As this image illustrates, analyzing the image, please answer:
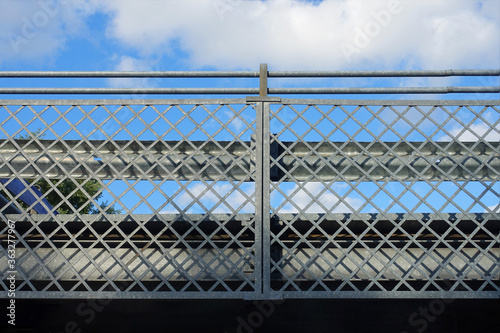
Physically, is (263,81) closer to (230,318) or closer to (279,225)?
(279,225)

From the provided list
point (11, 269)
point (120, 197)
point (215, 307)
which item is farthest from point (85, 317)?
point (120, 197)

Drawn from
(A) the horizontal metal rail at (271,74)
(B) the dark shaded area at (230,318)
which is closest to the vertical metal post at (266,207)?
(A) the horizontal metal rail at (271,74)

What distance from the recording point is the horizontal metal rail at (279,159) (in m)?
5.59

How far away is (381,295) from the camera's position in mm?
5082

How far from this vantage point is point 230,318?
8062 mm

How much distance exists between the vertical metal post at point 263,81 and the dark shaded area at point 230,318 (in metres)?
3.66

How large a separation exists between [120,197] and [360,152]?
9.44 feet

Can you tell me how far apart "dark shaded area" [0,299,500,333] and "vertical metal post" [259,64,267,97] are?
3658 mm

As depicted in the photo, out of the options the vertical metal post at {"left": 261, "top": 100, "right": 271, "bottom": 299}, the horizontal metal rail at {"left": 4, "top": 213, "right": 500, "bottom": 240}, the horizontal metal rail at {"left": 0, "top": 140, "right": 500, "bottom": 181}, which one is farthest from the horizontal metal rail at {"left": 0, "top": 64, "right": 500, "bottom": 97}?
the horizontal metal rail at {"left": 4, "top": 213, "right": 500, "bottom": 240}

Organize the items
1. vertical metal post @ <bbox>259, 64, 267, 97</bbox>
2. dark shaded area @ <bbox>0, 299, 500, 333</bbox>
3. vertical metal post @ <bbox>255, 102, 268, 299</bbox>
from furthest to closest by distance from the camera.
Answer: dark shaded area @ <bbox>0, 299, 500, 333</bbox>
vertical metal post @ <bbox>259, 64, 267, 97</bbox>
vertical metal post @ <bbox>255, 102, 268, 299</bbox>

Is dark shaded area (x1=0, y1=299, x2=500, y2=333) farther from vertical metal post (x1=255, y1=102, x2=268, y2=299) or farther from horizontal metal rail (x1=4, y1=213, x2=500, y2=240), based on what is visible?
vertical metal post (x1=255, y1=102, x2=268, y2=299)

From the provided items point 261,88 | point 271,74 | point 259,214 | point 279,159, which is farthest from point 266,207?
point 271,74

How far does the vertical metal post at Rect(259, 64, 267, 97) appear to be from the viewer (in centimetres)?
577

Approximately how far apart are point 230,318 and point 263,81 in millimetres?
4199
